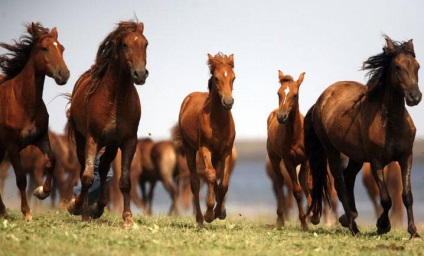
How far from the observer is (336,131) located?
1241 cm

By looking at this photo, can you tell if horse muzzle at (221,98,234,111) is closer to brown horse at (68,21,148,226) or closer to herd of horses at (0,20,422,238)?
herd of horses at (0,20,422,238)

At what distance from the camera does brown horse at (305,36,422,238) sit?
36.8ft

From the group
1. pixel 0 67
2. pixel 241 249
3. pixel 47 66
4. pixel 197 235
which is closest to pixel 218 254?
pixel 241 249

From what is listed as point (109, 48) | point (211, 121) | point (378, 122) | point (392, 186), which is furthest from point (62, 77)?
point (392, 186)

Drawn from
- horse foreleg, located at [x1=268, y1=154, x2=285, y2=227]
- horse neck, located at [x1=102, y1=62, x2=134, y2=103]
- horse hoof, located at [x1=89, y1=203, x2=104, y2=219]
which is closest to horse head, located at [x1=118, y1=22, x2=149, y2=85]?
horse neck, located at [x1=102, y1=62, x2=134, y2=103]

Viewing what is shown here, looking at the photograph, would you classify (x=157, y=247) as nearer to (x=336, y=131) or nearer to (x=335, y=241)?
(x=335, y=241)

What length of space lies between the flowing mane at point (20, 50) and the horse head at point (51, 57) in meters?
0.04

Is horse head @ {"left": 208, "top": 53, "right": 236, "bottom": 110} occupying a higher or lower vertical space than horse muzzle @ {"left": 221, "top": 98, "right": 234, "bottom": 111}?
higher

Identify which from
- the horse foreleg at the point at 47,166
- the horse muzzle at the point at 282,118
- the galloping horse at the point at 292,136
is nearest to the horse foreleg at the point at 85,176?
the horse foreleg at the point at 47,166

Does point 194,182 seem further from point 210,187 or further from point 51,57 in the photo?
point 51,57

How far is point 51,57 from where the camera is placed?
40.0 feet

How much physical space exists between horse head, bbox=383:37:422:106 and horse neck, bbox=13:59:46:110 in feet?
15.7

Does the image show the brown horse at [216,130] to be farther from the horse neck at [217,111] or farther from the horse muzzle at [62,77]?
the horse muzzle at [62,77]

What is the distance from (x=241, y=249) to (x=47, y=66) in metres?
4.42
